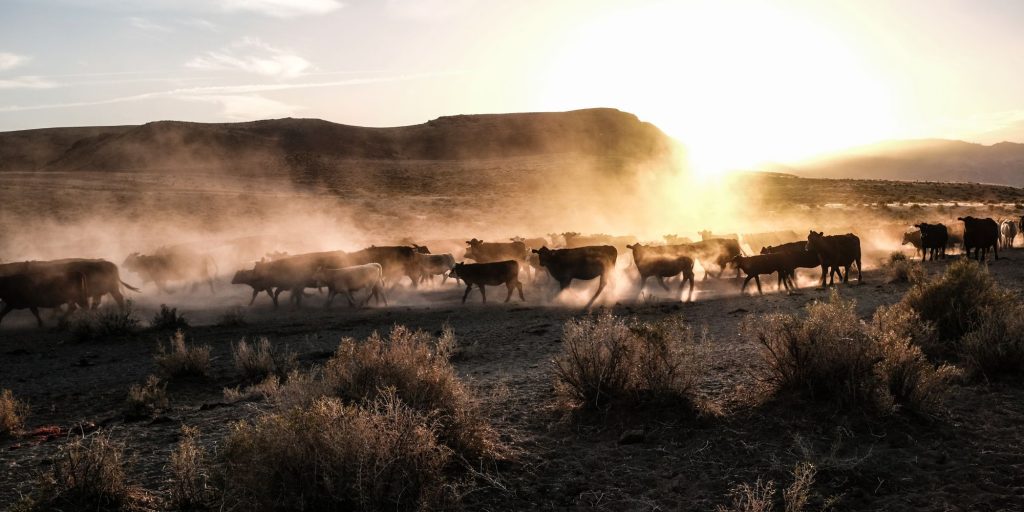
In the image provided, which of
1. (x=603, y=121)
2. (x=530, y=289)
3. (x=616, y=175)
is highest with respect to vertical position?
(x=603, y=121)

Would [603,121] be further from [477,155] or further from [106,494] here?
[106,494]

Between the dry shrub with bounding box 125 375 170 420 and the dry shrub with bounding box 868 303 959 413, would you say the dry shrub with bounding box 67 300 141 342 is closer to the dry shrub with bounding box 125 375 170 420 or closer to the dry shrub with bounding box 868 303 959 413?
the dry shrub with bounding box 125 375 170 420

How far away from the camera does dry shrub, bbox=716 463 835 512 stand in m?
4.57

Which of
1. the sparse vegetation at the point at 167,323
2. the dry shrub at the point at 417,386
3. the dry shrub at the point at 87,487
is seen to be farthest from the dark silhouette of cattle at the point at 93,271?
the dry shrub at the point at 87,487

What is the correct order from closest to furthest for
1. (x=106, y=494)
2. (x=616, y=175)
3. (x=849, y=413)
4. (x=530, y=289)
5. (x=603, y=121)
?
1. (x=106, y=494)
2. (x=849, y=413)
3. (x=530, y=289)
4. (x=616, y=175)
5. (x=603, y=121)

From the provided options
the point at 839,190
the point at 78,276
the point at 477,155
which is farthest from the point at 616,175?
the point at 78,276

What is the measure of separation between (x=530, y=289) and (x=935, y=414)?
1683 cm

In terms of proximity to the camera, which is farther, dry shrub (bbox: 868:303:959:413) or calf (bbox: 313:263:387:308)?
calf (bbox: 313:263:387:308)

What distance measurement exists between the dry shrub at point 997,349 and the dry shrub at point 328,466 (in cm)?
681

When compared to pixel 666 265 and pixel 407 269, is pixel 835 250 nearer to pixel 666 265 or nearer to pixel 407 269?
pixel 666 265

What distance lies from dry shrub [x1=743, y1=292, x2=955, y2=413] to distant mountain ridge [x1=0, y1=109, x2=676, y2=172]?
260ft

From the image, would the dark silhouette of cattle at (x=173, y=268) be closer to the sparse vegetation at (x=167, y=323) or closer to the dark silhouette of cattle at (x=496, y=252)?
the sparse vegetation at (x=167, y=323)

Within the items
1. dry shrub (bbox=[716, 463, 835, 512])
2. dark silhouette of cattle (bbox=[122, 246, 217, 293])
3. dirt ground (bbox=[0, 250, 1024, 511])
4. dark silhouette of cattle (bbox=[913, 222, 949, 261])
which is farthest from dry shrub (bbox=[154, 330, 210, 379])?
dark silhouette of cattle (bbox=[913, 222, 949, 261])

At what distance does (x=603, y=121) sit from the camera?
125 meters
